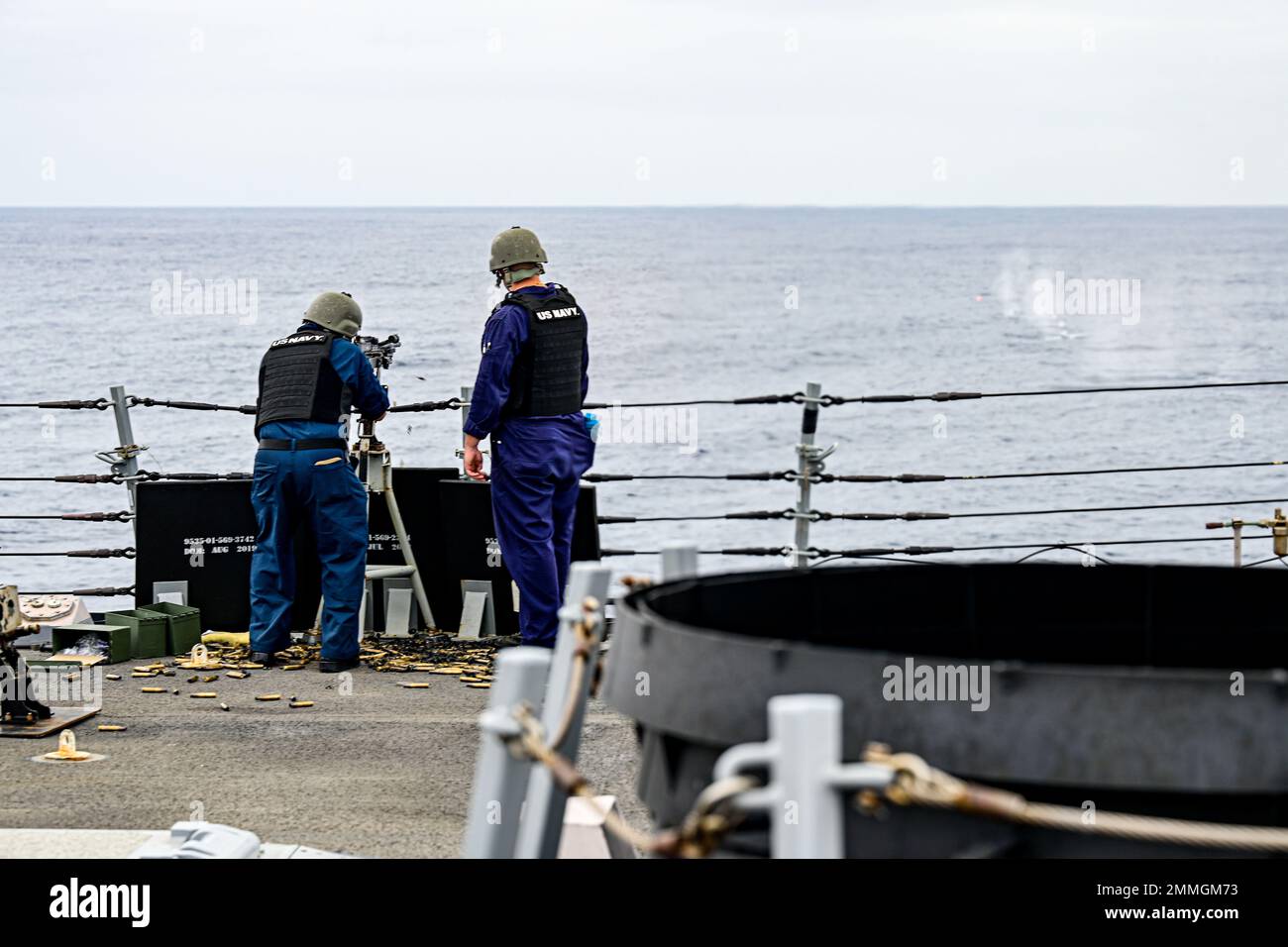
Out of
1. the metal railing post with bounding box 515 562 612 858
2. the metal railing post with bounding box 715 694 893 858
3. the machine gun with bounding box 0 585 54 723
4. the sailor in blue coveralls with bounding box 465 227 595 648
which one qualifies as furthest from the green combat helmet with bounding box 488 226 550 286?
the metal railing post with bounding box 715 694 893 858

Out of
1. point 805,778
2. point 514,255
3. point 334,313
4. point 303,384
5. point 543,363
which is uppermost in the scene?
point 514,255

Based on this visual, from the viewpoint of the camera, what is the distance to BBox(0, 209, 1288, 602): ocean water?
35344 mm

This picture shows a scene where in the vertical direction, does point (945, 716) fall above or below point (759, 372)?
above

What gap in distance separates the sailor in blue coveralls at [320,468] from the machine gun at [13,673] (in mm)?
1819

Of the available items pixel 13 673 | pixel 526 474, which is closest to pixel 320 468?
pixel 526 474

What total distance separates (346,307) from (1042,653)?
5800 millimetres

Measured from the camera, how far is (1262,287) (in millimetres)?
93000

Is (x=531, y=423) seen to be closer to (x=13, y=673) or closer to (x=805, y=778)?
(x=13, y=673)

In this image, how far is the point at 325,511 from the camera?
9188 millimetres

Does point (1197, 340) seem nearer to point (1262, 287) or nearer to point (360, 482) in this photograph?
point (1262, 287)

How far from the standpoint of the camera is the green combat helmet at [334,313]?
918cm

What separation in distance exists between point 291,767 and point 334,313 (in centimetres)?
299

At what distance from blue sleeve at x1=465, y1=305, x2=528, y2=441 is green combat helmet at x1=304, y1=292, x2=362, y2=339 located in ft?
2.67

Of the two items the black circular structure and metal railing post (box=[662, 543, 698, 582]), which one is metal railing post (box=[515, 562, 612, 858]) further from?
metal railing post (box=[662, 543, 698, 582])
